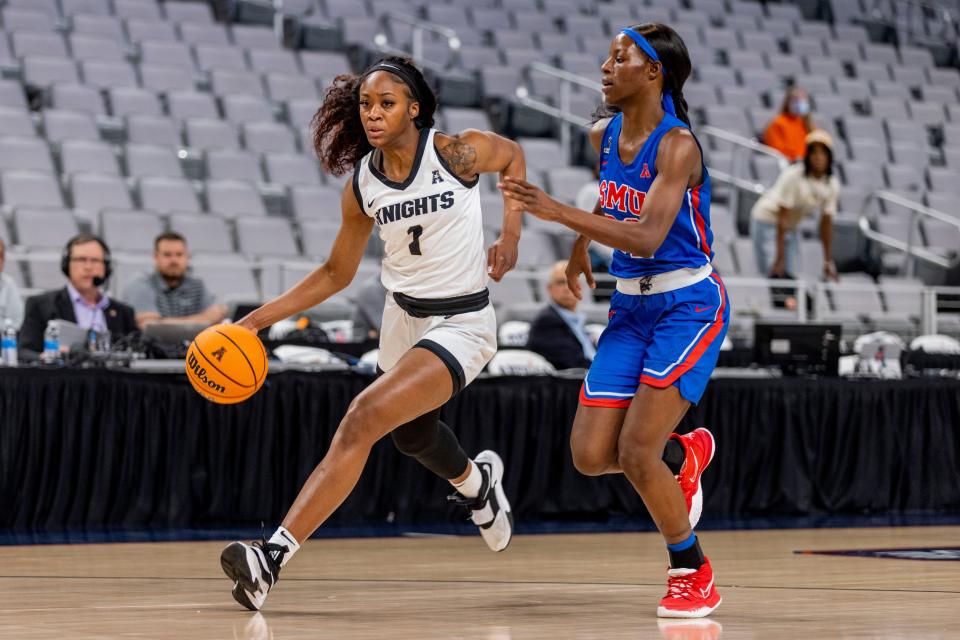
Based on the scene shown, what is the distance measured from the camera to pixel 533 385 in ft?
25.4

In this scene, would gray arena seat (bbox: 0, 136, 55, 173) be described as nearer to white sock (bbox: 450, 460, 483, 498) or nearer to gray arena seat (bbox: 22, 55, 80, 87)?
gray arena seat (bbox: 22, 55, 80, 87)

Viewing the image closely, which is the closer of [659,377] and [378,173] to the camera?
[659,377]

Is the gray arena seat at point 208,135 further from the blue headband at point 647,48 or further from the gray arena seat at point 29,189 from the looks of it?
the blue headband at point 647,48

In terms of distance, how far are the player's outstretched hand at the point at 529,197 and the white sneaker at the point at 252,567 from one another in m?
1.20

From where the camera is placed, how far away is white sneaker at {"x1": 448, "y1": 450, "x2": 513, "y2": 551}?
17.8ft

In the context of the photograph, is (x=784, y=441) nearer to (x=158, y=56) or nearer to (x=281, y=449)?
(x=281, y=449)

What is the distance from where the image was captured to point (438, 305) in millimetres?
4578

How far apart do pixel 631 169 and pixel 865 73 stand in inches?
554

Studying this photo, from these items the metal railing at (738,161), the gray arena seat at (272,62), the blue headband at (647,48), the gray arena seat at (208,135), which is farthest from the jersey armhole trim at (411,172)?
the gray arena seat at (272,62)

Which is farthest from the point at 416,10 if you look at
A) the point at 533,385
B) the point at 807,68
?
the point at 533,385

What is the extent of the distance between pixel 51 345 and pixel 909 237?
836 cm

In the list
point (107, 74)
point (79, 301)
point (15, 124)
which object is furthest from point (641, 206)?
point (107, 74)

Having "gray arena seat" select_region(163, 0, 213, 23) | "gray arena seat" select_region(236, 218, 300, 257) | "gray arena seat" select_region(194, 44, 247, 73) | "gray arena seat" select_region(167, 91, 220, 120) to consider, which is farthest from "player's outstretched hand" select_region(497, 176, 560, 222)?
"gray arena seat" select_region(163, 0, 213, 23)

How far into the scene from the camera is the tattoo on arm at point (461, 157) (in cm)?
458
